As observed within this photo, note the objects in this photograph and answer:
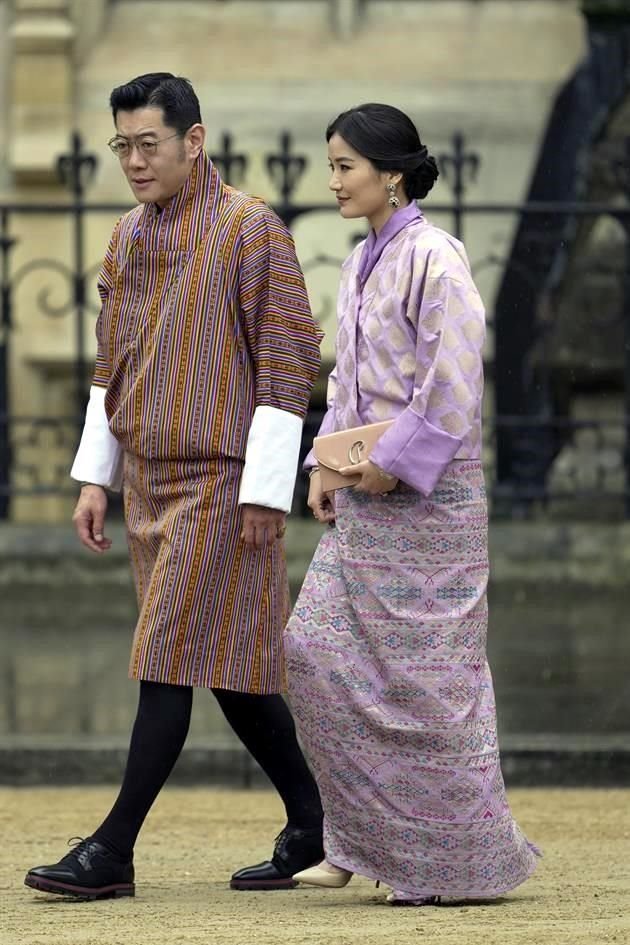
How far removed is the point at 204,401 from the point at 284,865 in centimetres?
101

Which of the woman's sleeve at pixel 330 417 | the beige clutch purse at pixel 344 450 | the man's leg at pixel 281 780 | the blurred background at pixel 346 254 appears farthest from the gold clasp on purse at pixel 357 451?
the blurred background at pixel 346 254

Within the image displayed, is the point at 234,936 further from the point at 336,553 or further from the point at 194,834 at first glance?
the point at 194,834

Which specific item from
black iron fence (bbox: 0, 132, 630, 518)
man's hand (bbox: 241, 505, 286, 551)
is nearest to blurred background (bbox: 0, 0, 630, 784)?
black iron fence (bbox: 0, 132, 630, 518)

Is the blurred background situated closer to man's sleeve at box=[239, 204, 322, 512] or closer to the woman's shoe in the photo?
the woman's shoe

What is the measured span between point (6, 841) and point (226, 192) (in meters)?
1.90

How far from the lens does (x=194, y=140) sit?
16.9ft

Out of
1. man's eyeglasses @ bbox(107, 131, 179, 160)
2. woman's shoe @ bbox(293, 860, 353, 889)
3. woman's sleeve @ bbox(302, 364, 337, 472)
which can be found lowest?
woman's shoe @ bbox(293, 860, 353, 889)

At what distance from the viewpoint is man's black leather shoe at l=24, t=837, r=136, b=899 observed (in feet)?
16.2

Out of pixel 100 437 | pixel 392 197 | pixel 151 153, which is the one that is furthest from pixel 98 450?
pixel 392 197

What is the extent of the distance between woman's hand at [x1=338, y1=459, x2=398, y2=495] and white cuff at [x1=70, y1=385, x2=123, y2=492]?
0.64 metres

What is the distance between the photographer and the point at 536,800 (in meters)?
6.95

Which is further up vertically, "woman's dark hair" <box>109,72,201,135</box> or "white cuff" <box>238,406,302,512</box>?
"woman's dark hair" <box>109,72,201,135</box>

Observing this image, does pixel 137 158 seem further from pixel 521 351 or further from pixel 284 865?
pixel 521 351

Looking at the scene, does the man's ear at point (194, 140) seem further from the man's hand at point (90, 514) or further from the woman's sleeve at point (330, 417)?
the man's hand at point (90, 514)
